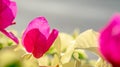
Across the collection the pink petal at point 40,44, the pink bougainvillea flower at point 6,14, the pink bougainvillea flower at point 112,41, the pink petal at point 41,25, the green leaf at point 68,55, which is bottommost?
the green leaf at point 68,55

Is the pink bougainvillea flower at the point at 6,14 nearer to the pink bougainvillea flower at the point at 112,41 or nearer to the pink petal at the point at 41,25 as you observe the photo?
the pink petal at the point at 41,25

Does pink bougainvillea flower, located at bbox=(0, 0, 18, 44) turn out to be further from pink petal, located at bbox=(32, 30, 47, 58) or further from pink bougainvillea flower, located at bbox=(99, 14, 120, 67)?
pink bougainvillea flower, located at bbox=(99, 14, 120, 67)

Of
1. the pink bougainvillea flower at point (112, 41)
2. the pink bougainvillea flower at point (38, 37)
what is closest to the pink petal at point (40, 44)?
the pink bougainvillea flower at point (38, 37)

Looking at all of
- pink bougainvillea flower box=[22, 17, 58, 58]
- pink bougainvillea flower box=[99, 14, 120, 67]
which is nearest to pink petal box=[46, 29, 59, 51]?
pink bougainvillea flower box=[22, 17, 58, 58]

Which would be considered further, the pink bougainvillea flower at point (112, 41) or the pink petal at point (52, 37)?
the pink petal at point (52, 37)

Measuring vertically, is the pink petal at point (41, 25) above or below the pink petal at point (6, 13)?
below

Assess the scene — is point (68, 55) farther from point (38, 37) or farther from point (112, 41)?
point (112, 41)

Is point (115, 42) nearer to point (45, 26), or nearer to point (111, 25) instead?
point (111, 25)

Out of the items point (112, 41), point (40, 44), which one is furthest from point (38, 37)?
point (112, 41)
